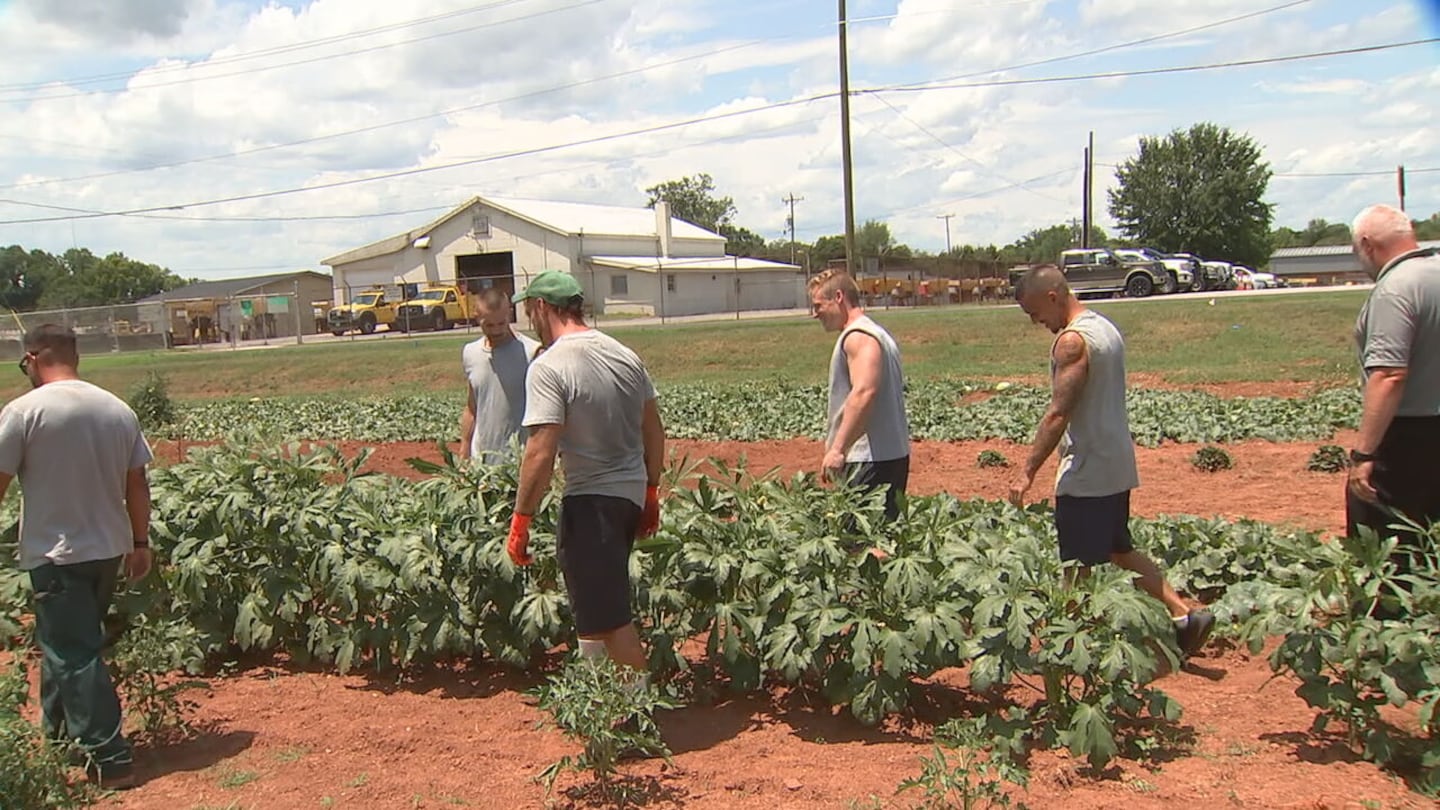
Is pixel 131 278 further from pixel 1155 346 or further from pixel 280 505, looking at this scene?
pixel 280 505

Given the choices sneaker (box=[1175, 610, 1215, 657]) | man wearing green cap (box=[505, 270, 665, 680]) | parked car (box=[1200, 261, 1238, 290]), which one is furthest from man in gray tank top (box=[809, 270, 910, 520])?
parked car (box=[1200, 261, 1238, 290])

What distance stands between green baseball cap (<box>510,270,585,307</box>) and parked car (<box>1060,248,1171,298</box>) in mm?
31028

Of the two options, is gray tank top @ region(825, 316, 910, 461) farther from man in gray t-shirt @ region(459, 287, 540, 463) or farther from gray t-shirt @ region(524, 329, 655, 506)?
man in gray t-shirt @ region(459, 287, 540, 463)

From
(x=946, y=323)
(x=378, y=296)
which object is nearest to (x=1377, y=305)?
(x=946, y=323)

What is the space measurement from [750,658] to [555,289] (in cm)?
166

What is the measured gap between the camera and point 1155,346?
2133cm

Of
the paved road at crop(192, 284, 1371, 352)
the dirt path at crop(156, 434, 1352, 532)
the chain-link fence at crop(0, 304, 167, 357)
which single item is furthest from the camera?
the chain-link fence at crop(0, 304, 167, 357)

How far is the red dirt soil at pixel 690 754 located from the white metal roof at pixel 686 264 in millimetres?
41126

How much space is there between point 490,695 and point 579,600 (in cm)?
107

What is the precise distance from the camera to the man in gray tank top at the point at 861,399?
15.9ft

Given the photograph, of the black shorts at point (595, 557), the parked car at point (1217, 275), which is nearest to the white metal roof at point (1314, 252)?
the parked car at point (1217, 275)

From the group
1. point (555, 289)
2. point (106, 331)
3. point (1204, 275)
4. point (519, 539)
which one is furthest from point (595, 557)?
point (106, 331)

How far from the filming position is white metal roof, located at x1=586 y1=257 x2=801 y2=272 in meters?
48.8

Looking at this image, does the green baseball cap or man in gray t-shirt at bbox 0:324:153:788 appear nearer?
man in gray t-shirt at bbox 0:324:153:788
